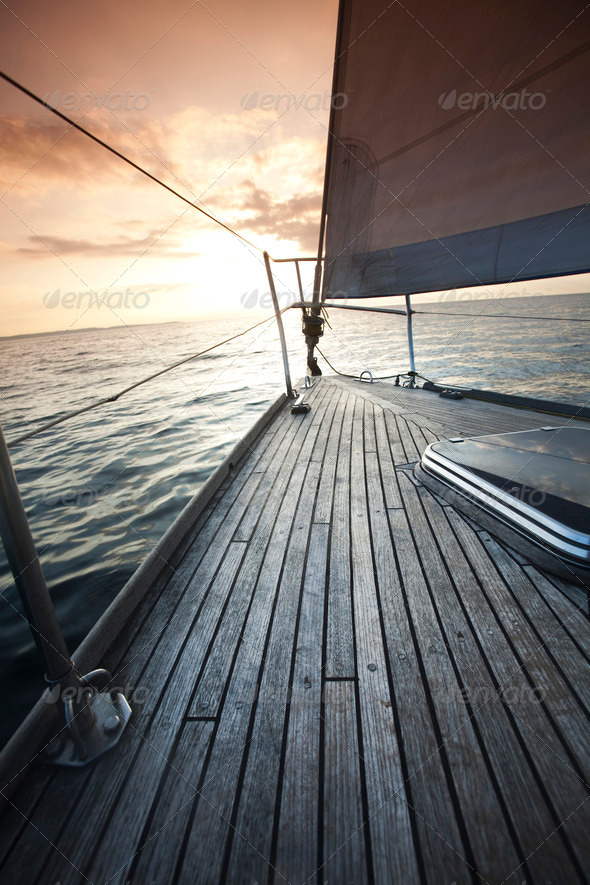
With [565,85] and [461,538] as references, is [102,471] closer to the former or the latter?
[461,538]

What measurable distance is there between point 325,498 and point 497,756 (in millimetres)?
1621

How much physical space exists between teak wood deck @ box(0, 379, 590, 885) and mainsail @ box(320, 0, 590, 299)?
231 cm

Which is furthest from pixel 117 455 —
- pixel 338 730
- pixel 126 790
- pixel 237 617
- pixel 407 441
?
pixel 338 730

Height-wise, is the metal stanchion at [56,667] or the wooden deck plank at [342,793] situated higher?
the metal stanchion at [56,667]

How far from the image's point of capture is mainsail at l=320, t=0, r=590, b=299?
2.12 m

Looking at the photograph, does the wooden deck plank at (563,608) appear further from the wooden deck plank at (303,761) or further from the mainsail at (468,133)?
the mainsail at (468,133)

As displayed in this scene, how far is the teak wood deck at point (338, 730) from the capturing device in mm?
906

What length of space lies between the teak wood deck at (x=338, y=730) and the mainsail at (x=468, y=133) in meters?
2.31

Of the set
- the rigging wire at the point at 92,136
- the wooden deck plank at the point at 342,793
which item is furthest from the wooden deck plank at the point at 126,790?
the rigging wire at the point at 92,136

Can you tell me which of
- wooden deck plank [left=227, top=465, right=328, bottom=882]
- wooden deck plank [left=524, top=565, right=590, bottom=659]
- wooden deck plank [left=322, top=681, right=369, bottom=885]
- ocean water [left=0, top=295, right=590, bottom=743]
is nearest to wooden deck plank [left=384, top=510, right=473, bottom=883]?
wooden deck plank [left=322, top=681, right=369, bottom=885]

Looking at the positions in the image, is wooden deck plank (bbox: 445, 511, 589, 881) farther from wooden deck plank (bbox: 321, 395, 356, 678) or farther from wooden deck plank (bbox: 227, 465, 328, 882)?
wooden deck plank (bbox: 227, 465, 328, 882)

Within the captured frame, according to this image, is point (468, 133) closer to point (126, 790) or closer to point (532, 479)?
point (532, 479)

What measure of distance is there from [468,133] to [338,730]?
367 centimetres

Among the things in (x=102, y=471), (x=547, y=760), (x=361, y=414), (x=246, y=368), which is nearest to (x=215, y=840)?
(x=547, y=760)
